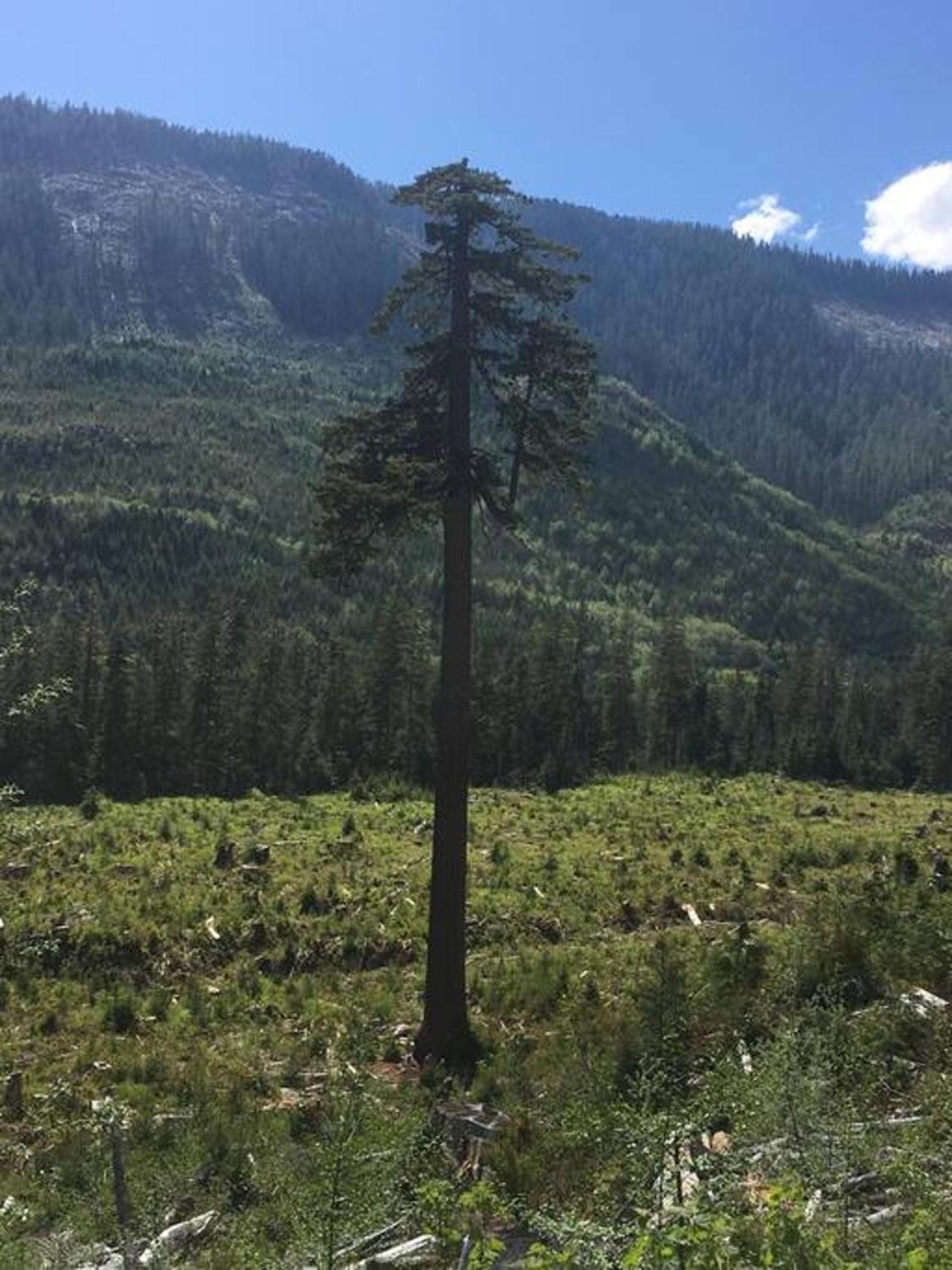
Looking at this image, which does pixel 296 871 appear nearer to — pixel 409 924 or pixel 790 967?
pixel 409 924

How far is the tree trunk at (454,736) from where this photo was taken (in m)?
12.1

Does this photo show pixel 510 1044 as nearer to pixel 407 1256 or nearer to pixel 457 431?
pixel 407 1256

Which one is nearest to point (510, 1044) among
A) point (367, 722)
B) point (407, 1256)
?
point (407, 1256)

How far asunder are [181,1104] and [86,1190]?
6.72ft

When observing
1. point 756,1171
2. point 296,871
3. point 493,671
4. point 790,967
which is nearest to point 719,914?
point 790,967

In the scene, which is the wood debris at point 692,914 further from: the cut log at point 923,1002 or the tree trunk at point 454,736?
the cut log at point 923,1002

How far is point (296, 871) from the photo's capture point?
22344 millimetres

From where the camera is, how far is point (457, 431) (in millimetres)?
12852

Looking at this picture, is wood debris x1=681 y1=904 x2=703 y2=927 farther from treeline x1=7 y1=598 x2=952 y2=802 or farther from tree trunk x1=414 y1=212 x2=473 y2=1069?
treeline x1=7 y1=598 x2=952 y2=802

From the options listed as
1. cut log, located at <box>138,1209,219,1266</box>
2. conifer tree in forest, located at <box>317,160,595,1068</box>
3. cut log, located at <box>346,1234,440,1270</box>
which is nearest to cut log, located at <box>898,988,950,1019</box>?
cut log, located at <box>346,1234,440,1270</box>

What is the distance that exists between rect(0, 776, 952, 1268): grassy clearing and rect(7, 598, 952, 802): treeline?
1180 inches

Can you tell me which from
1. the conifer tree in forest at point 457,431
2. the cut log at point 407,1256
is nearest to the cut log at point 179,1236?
the cut log at point 407,1256

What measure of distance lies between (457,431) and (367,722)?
55547mm

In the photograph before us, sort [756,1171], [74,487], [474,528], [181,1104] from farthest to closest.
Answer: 1. [74,487]
2. [474,528]
3. [181,1104]
4. [756,1171]
